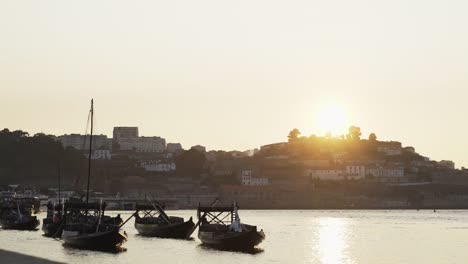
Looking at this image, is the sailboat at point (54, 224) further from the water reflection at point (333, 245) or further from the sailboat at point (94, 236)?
the water reflection at point (333, 245)

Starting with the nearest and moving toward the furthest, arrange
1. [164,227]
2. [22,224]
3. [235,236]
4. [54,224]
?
[235,236], [164,227], [54,224], [22,224]

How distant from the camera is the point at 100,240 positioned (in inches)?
3600

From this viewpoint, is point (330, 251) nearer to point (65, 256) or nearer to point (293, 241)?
point (293, 241)

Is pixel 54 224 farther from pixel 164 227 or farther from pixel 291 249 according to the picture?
pixel 291 249

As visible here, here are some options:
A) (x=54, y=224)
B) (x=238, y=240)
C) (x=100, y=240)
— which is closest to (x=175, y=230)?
(x=54, y=224)

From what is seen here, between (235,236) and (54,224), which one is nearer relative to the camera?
(235,236)

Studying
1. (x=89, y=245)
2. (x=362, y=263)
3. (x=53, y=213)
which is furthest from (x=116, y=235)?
(x=53, y=213)

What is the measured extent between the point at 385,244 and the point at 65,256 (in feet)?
141

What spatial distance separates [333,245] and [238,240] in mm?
19931

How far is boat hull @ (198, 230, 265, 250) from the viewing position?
9531 cm

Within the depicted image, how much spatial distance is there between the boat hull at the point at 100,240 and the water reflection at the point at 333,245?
18275 millimetres

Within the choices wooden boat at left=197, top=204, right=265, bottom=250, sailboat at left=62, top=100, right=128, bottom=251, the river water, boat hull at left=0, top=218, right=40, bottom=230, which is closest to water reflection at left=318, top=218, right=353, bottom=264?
the river water

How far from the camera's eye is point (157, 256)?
295ft

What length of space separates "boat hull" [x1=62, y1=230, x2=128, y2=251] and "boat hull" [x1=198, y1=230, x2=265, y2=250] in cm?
919
